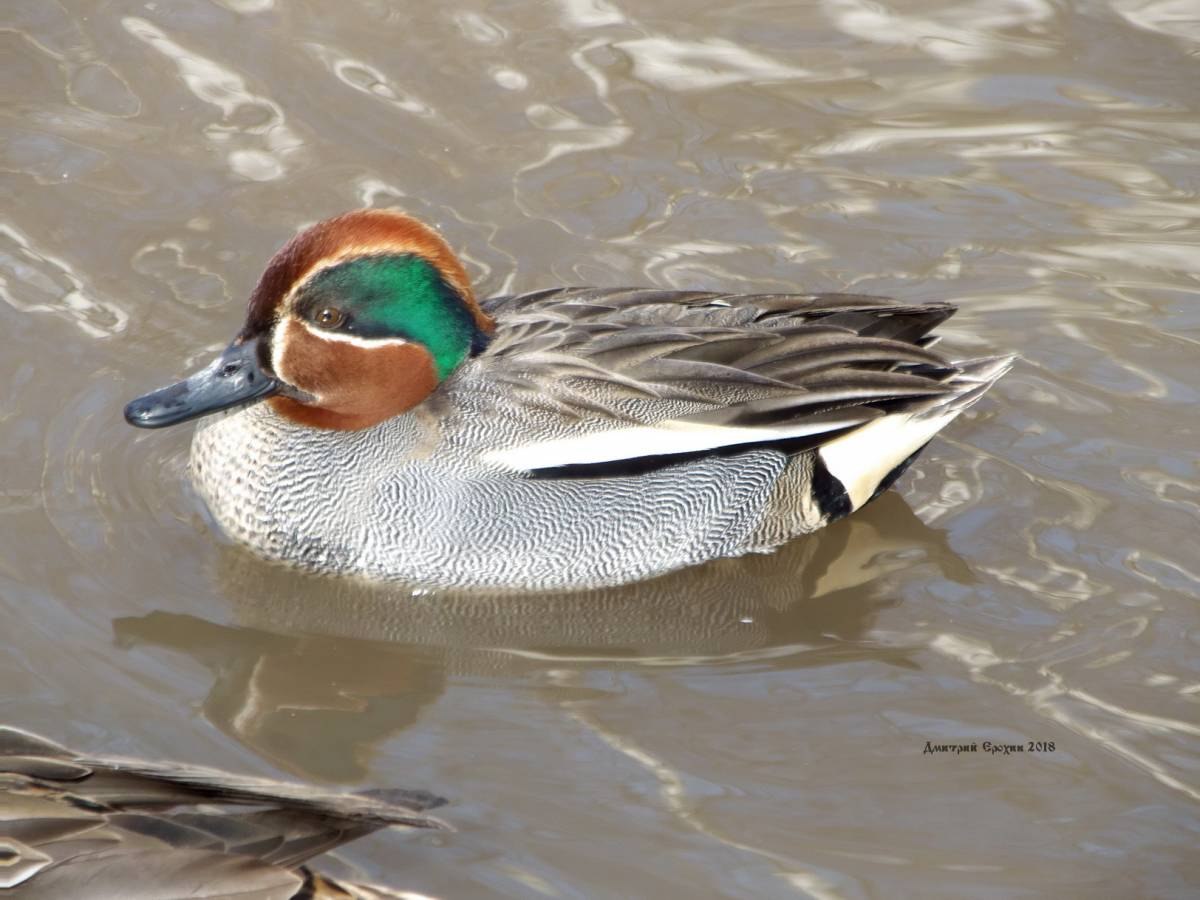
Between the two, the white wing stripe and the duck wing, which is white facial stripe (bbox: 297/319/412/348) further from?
the white wing stripe

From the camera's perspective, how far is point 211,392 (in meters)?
5.19

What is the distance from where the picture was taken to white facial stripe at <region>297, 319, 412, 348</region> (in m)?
5.22

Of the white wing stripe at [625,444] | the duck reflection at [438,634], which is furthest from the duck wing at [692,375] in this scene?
the duck reflection at [438,634]

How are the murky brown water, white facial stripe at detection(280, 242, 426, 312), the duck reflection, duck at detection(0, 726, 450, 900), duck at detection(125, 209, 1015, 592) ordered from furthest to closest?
duck at detection(125, 209, 1015, 592) → white facial stripe at detection(280, 242, 426, 312) → the duck reflection → the murky brown water → duck at detection(0, 726, 450, 900)

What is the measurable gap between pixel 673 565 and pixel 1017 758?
134cm

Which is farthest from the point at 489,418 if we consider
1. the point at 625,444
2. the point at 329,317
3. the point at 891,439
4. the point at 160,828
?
the point at 160,828

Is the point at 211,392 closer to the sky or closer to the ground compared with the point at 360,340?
closer to the ground

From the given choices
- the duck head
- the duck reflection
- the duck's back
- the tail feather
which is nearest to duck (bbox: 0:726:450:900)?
the duck reflection

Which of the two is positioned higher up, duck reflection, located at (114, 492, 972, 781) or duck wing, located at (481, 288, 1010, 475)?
duck wing, located at (481, 288, 1010, 475)

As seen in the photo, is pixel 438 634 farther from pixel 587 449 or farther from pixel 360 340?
pixel 360 340

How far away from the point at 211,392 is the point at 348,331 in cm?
46

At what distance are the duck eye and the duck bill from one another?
0.21 meters

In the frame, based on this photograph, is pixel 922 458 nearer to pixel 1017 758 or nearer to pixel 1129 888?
pixel 1017 758

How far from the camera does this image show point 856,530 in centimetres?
584
